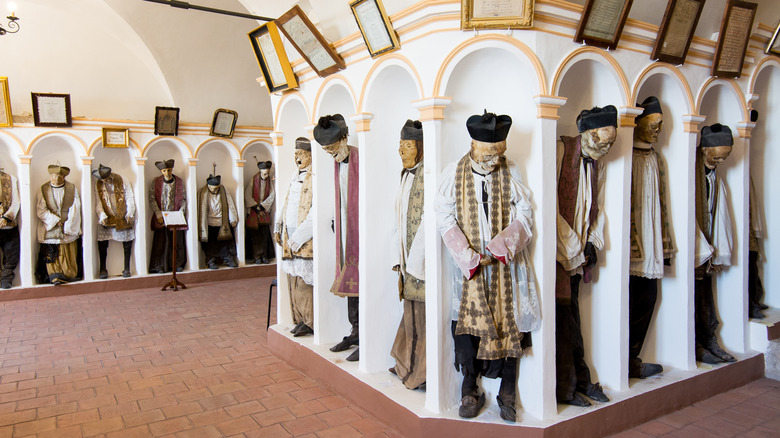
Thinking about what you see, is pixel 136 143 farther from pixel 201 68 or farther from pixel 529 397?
pixel 529 397

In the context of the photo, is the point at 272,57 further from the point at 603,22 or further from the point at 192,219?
the point at 192,219

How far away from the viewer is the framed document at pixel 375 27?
395 cm

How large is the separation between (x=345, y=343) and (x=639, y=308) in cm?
265

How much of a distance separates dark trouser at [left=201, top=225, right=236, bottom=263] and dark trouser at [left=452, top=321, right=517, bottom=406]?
7.66 m

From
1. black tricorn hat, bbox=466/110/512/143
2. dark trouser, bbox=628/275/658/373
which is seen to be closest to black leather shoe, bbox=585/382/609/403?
dark trouser, bbox=628/275/658/373

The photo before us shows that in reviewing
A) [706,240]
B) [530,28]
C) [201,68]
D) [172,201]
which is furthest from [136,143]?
[706,240]

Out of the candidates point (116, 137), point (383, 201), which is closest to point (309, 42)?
point (383, 201)

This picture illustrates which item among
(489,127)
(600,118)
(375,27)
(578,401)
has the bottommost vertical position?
(578,401)

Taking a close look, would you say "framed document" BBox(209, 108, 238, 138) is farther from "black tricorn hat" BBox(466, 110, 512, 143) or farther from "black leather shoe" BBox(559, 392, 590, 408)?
"black leather shoe" BBox(559, 392, 590, 408)

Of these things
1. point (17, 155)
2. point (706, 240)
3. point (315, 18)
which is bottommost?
point (706, 240)

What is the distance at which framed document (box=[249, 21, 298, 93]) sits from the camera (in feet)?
17.3

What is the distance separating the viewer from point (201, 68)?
10.2 metres

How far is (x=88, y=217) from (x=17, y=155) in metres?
1.43

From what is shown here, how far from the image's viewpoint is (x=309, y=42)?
15.6ft
